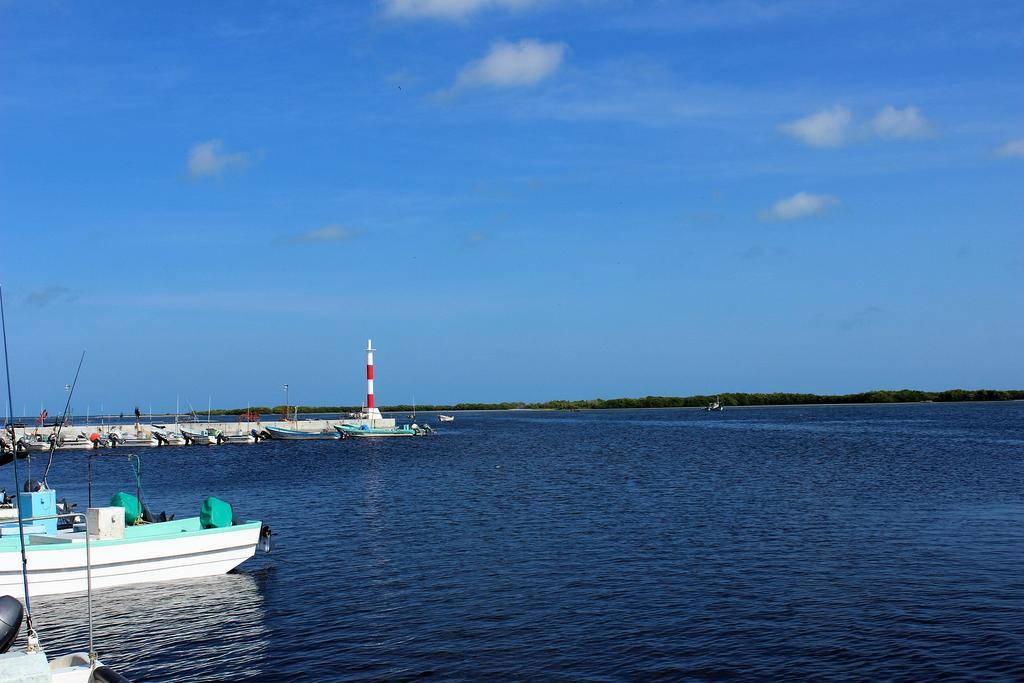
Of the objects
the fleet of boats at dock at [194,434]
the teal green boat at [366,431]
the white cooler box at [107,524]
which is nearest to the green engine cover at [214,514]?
the white cooler box at [107,524]

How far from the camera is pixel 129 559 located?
81.8 feet

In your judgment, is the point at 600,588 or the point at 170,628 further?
the point at 600,588

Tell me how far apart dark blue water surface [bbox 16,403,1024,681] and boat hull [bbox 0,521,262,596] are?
0.50 meters

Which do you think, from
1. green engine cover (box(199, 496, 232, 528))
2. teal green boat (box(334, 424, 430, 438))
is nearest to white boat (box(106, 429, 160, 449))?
teal green boat (box(334, 424, 430, 438))

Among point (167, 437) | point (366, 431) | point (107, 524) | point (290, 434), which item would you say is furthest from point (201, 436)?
point (107, 524)

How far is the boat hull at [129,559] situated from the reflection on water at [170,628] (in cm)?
35

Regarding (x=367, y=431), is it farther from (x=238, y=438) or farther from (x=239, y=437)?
(x=238, y=438)

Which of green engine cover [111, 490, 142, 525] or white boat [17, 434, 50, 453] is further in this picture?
white boat [17, 434, 50, 453]

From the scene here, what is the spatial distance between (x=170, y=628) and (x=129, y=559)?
182 inches

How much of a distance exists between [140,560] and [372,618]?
8.10m

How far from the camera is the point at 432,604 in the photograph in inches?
913

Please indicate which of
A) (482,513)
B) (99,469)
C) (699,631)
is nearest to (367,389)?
(99,469)

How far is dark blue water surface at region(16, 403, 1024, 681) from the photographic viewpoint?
18.2 m

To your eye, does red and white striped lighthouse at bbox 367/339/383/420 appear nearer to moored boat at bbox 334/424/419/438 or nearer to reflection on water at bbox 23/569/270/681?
moored boat at bbox 334/424/419/438
